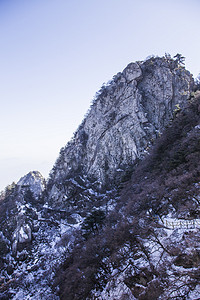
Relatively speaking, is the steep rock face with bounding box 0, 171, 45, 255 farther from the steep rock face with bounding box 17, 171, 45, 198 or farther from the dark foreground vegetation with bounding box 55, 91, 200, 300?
the dark foreground vegetation with bounding box 55, 91, 200, 300

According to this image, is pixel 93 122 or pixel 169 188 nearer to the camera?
pixel 169 188

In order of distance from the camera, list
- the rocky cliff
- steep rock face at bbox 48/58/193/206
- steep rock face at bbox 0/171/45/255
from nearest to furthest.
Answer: the rocky cliff, steep rock face at bbox 0/171/45/255, steep rock face at bbox 48/58/193/206

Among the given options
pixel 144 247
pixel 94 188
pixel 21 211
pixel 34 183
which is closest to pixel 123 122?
pixel 94 188

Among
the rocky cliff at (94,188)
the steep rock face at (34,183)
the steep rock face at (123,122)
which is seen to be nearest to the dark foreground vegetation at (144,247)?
the rocky cliff at (94,188)

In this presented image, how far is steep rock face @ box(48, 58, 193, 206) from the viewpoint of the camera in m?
55.9

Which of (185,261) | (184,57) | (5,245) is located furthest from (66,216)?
(184,57)

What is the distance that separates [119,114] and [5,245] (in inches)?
2338

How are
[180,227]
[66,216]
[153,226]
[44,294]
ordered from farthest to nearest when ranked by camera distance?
[66,216]
[44,294]
[153,226]
[180,227]

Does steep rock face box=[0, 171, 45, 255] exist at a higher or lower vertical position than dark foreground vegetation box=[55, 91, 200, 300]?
higher

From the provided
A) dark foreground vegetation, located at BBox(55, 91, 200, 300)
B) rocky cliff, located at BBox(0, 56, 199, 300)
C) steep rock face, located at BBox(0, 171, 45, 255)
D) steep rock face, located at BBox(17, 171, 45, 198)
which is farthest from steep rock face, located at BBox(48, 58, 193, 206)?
dark foreground vegetation, located at BBox(55, 91, 200, 300)

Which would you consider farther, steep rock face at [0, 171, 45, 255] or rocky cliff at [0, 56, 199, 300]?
steep rock face at [0, 171, 45, 255]

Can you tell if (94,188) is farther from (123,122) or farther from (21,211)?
(21,211)

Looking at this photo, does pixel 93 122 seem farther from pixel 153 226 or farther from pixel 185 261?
A: pixel 185 261

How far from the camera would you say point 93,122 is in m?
70.1
